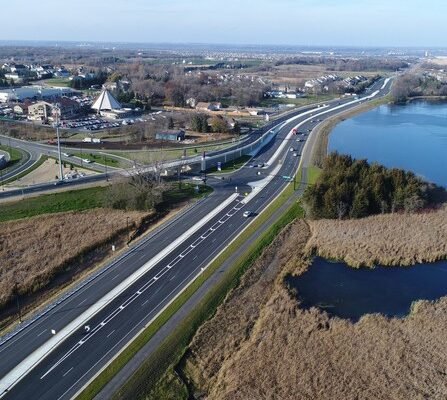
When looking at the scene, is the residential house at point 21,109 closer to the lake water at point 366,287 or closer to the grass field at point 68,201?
the grass field at point 68,201

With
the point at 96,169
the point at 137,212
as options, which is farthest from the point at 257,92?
the point at 137,212

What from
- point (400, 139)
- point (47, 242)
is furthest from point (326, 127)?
point (47, 242)

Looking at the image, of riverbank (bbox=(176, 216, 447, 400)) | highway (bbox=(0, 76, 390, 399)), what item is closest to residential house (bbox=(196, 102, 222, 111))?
highway (bbox=(0, 76, 390, 399))

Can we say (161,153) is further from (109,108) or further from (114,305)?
(109,108)

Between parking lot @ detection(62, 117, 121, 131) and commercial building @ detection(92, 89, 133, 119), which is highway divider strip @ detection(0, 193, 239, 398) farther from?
commercial building @ detection(92, 89, 133, 119)

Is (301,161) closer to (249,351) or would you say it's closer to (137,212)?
(137,212)

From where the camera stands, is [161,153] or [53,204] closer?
[53,204]
